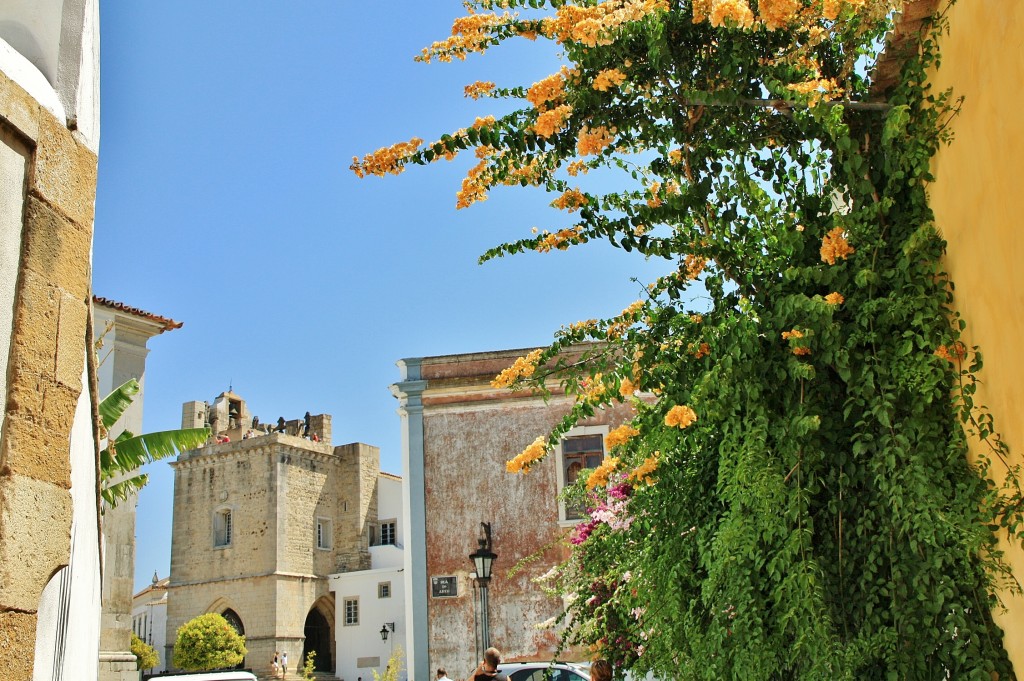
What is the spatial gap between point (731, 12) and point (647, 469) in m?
2.59

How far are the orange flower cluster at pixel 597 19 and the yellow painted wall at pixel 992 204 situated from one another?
1532 millimetres

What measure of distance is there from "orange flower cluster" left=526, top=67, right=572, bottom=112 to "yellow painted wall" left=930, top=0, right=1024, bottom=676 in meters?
2.01

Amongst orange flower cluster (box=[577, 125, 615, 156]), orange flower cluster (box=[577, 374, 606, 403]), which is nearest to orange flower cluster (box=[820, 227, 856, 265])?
orange flower cluster (box=[577, 125, 615, 156])

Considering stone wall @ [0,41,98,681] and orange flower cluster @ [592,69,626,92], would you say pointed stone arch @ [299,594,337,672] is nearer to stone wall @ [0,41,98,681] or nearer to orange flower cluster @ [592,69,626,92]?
orange flower cluster @ [592,69,626,92]

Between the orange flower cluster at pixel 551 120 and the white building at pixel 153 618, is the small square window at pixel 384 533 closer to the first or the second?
the white building at pixel 153 618

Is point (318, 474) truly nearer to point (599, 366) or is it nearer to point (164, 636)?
point (164, 636)

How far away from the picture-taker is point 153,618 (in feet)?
149

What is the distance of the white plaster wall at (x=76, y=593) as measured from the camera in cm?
375

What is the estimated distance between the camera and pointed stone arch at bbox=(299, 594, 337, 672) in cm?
4034

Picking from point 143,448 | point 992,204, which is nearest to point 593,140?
point 992,204

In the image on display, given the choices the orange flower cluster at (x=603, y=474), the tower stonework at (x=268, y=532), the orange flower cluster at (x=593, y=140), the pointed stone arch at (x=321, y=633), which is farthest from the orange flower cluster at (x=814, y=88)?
the pointed stone arch at (x=321, y=633)

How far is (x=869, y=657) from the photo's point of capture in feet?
15.1

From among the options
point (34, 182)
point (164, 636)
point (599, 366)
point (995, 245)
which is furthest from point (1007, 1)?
point (164, 636)

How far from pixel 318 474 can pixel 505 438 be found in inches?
999
